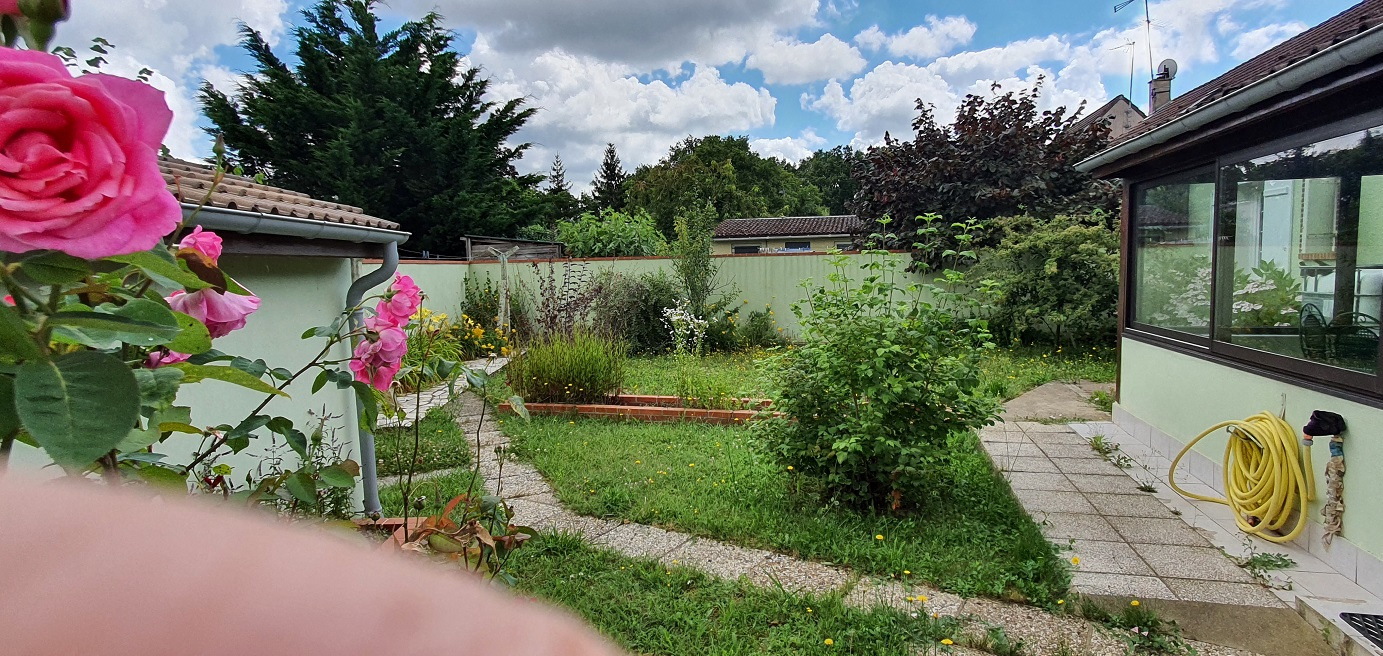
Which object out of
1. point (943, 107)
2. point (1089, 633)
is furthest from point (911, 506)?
point (943, 107)

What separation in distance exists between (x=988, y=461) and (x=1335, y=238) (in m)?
2.26

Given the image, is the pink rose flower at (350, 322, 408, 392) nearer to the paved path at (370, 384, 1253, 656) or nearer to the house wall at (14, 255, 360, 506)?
the paved path at (370, 384, 1253, 656)

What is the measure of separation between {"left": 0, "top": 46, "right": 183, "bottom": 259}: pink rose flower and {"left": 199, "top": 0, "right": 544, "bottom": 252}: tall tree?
638 inches

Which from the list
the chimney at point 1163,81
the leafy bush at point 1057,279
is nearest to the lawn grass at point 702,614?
the leafy bush at point 1057,279

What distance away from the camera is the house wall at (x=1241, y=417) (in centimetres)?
272

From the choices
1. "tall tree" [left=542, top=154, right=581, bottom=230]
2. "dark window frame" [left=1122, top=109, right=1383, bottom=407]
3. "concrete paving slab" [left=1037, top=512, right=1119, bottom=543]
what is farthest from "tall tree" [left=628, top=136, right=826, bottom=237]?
"concrete paving slab" [left=1037, top=512, right=1119, bottom=543]

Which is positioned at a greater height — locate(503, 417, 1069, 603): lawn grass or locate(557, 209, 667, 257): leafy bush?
locate(557, 209, 667, 257): leafy bush

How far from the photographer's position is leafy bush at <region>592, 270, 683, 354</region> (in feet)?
32.2

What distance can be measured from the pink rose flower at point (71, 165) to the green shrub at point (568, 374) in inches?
233

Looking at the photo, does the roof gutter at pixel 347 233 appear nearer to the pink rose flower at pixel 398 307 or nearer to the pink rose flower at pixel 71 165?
the pink rose flower at pixel 398 307

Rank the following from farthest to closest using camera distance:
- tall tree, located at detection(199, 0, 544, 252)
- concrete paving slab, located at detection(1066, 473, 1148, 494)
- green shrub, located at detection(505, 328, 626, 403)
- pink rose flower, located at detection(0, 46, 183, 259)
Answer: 1. tall tree, located at detection(199, 0, 544, 252)
2. green shrub, located at detection(505, 328, 626, 403)
3. concrete paving slab, located at detection(1066, 473, 1148, 494)
4. pink rose flower, located at detection(0, 46, 183, 259)

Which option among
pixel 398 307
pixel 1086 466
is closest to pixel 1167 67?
pixel 1086 466

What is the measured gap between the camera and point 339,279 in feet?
12.1

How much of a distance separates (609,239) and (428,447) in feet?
30.3
